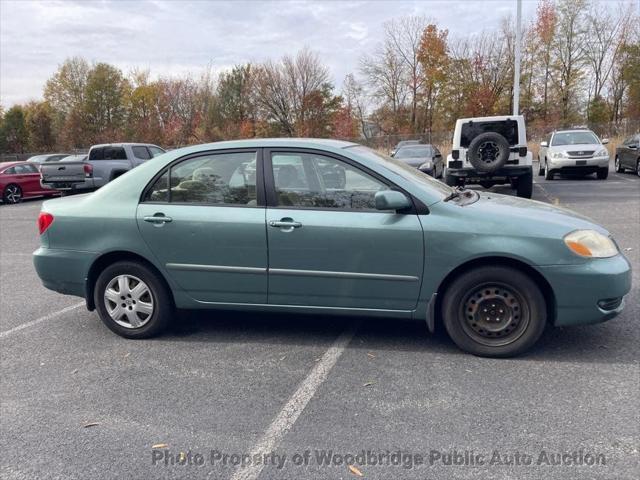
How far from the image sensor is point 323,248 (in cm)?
395

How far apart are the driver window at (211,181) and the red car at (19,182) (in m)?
15.6

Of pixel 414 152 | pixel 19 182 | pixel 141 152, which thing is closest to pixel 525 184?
pixel 414 152

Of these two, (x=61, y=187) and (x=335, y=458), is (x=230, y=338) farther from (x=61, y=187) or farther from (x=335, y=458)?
(x=61, y=187)

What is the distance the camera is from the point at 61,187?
1673cm

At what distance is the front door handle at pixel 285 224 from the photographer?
3980mm

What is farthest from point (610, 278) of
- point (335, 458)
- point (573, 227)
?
point (335, 458)

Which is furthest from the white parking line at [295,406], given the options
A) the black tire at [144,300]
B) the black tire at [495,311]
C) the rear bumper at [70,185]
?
the rear bumper at [70,185]

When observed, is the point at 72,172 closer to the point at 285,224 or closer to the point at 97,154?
the point at 97,154

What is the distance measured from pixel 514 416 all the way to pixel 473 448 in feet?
1.44

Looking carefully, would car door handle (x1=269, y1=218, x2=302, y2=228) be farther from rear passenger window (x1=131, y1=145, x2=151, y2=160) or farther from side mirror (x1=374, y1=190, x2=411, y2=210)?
rear passenger window (x1=131, y1=145, x2=151, y2=160)

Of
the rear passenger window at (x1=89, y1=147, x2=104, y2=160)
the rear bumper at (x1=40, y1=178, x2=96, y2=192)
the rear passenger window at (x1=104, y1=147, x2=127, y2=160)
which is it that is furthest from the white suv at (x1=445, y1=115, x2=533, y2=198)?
the rear passenger window at (x1=89, y1=147, x2=104, y2=160)

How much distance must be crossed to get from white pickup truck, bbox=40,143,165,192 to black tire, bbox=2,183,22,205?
3.85 feet

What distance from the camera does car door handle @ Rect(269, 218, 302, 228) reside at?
398cm

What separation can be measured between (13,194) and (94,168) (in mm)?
2933
